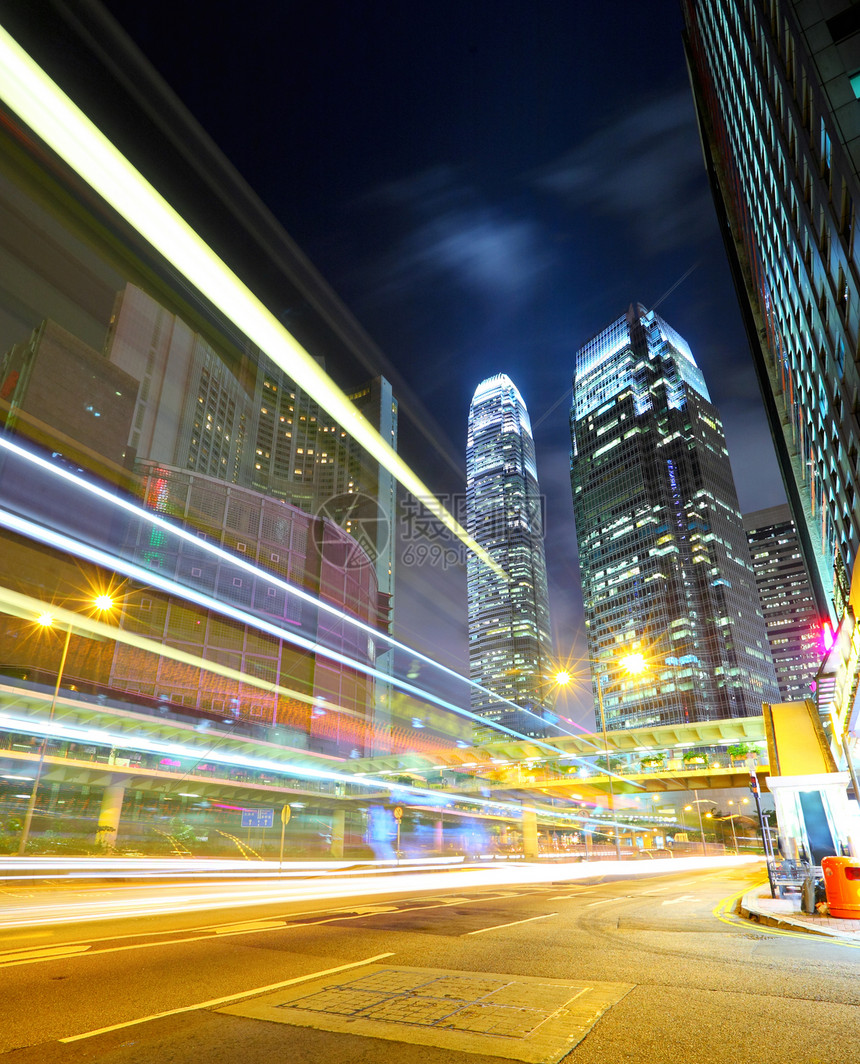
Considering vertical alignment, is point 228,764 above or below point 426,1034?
above

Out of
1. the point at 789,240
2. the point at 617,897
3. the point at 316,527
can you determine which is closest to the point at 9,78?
the point at 617,897

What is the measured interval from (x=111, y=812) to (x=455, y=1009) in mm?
55753

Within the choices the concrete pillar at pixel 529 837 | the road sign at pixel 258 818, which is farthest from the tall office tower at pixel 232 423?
the concrete pillar at pixel 529 837

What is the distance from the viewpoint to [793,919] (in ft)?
41.6

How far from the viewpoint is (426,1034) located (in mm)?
5078

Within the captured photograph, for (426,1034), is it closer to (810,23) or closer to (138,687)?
(810,23)

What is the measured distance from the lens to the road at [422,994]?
15.6ft

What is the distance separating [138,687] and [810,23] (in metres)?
89.1

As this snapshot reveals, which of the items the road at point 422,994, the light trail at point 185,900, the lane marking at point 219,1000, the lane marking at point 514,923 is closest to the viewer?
the road at point 422,994

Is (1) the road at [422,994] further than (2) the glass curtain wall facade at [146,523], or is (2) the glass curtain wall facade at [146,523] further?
(2) the glass curtain wall facade at [146,523]

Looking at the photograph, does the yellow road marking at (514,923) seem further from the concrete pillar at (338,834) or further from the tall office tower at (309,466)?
the tall office tower at (309,466)

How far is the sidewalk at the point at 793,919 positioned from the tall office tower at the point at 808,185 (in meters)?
16.5

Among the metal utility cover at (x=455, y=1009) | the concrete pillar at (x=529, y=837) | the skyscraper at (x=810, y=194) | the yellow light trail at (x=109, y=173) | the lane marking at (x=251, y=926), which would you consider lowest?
the concrete pillar at (x=529, y=837)

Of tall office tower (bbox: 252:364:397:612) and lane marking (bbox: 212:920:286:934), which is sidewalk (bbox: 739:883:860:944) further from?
tall office tower (bbox: 252:364:397:612)
